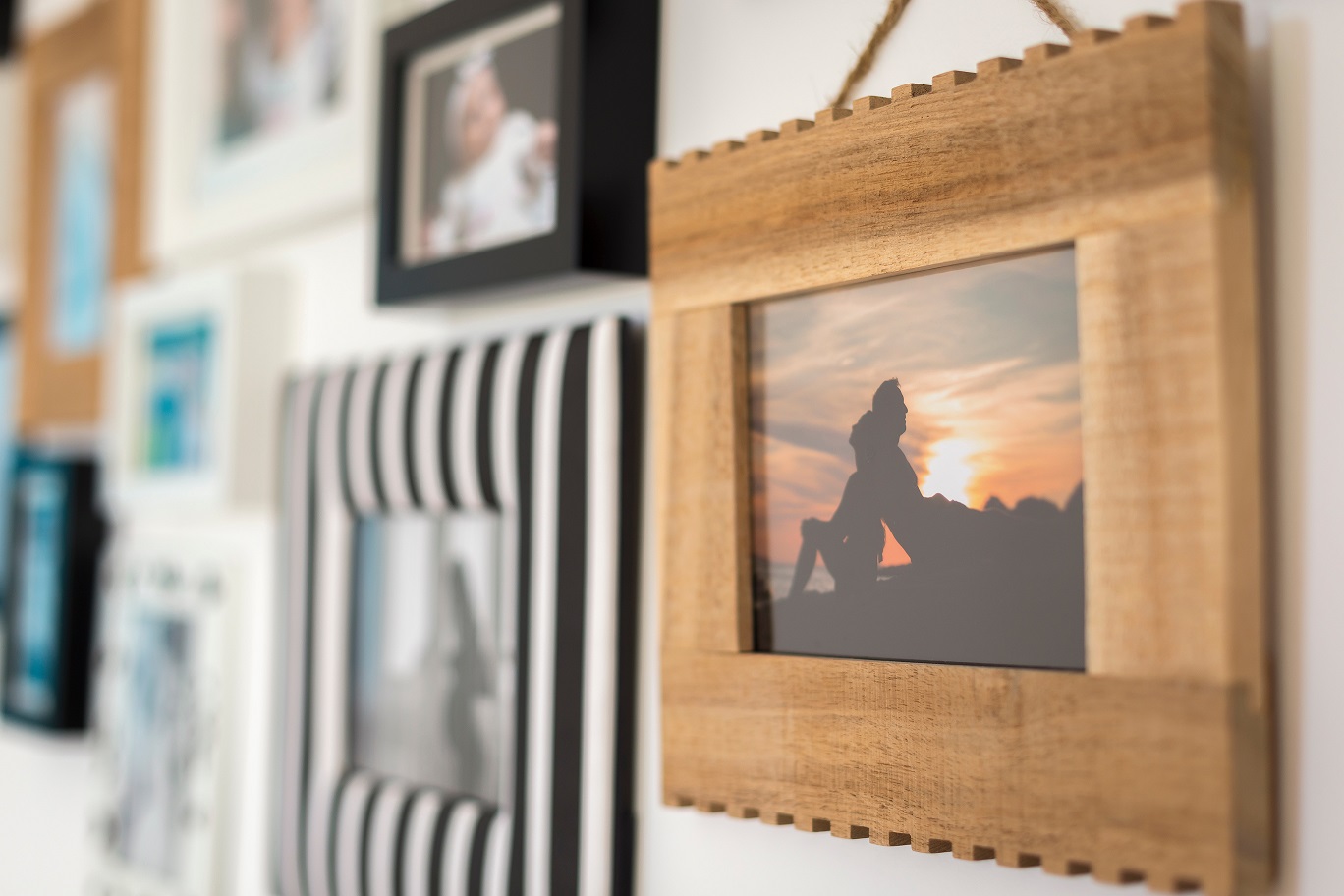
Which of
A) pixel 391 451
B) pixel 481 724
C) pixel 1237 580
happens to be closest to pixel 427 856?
pixel 481 724

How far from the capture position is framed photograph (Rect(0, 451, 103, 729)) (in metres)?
1.29

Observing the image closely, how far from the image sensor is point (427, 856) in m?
0.81

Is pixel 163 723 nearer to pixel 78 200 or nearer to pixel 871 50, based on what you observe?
pixel 78 200

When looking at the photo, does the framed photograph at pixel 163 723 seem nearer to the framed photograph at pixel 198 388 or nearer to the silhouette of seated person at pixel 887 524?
the framed photograph at pixel 198 388

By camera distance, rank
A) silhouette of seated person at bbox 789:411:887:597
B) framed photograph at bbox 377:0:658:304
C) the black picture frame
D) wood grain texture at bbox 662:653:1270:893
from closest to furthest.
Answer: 1. wood grain texture at bbox 662:653:1270:893
2. silhouette of seated person at bbox 789:411:887:597
3. framed photograph at bbox 377:0:658:304
4. the black picture frame

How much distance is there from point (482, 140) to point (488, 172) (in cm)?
2

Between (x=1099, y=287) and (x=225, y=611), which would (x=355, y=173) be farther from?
(x=1099, y=287)

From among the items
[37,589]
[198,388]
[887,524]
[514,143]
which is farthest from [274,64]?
[887,524]

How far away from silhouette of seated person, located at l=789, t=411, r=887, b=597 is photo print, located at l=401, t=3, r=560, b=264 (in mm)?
246

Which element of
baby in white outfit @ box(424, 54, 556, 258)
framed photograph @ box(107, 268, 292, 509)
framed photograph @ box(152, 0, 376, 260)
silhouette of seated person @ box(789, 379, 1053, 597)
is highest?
framed photograph @ box(152, 0, 376, 260)

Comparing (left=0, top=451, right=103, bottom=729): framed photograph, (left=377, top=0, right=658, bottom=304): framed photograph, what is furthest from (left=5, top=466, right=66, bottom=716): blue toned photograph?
(left=377, top=0, right=658, bottom=304): framed photograph

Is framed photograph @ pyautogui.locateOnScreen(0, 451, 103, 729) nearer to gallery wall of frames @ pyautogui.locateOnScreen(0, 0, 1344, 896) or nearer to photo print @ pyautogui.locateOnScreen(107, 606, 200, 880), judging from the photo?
gallery wall of frames @ pyautogui.locateOnScreen(0, 0, 1344, 896)

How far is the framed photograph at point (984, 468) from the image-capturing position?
46 cm

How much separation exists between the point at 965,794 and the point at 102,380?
1.10 meters
